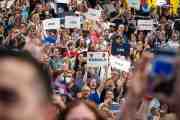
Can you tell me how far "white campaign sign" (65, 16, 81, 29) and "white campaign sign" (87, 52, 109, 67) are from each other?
1960 mm

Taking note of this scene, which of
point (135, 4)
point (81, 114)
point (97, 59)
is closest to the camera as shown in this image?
point (81, 114)

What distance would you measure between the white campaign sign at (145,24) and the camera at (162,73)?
1492 cm

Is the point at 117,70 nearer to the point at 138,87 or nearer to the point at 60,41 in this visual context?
the point at 60,41

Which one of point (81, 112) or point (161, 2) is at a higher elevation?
point (81, 112)

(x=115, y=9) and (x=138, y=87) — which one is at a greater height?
(x=138, y=87)

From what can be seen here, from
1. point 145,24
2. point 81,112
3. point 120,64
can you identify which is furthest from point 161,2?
point 81,112

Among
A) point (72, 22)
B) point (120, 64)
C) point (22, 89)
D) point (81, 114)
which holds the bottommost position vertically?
point (120, 64)

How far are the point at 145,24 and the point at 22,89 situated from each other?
15.2 meters

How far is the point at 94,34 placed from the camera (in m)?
15.3

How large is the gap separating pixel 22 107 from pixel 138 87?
251mm

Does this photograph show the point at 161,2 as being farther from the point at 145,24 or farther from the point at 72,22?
the point at 72,22

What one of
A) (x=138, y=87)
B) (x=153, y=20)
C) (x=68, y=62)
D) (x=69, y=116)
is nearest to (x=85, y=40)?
(x=68, y=62)

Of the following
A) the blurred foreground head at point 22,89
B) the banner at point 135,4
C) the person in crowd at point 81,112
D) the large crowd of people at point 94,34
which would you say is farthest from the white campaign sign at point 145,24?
the blurred foreground head at point 22,89

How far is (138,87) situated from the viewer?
1.47 m
